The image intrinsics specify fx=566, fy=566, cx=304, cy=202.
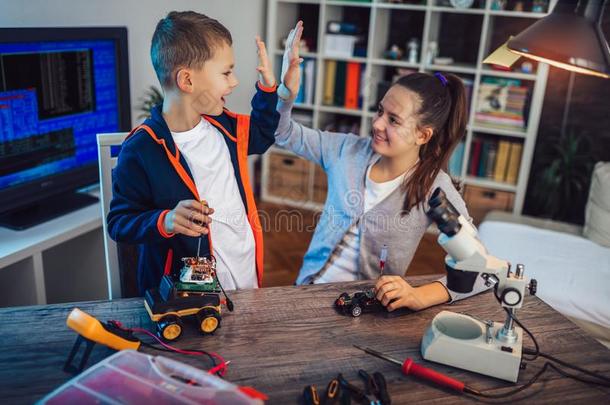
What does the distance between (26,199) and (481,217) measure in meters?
2.76

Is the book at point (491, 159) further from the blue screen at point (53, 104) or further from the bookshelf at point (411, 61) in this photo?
the blue screen at point (53, 104)

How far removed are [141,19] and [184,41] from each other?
67.4 inches

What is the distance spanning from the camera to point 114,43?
2.33 metres

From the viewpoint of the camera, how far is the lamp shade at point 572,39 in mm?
1119

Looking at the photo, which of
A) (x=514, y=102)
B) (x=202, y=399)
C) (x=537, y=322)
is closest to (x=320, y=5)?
(x=514, y=102)

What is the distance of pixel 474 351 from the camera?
109cm

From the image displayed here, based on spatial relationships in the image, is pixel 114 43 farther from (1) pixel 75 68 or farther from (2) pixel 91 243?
(2) pixel 91 243

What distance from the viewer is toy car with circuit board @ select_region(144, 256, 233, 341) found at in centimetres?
112

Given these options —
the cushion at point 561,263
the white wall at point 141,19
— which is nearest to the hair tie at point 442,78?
the cushion at point 561,263

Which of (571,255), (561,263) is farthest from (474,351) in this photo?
(571,255)

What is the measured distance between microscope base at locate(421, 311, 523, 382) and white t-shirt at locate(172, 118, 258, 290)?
609 millimetres

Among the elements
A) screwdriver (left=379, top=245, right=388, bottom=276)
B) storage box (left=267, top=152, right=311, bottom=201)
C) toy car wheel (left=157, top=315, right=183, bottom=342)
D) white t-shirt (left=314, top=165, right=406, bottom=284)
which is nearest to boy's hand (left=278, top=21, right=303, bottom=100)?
white t-shirt (left=314, top=165, right=406, bottom=284)

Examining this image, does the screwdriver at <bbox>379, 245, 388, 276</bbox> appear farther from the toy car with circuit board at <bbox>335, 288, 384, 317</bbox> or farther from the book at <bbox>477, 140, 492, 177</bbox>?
the book at <bbox>477, 140, 492, 177</bbox>

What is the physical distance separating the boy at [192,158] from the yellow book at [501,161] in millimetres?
2492
